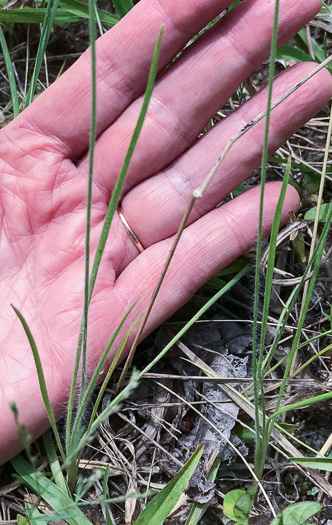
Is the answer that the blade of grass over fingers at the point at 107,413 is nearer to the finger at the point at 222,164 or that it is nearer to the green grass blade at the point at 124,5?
the finger at the point at 222,164

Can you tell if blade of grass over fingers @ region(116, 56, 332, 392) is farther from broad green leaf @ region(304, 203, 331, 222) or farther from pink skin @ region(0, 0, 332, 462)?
broad green leaf @ region(304, 203, 331, 222)

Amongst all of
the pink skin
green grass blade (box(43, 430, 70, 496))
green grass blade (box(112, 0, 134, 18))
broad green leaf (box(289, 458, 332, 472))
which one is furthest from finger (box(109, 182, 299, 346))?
green grass blade (box(112, 0, 134, 18))

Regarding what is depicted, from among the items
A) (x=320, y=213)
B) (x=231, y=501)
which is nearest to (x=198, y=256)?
(x=320, y=213)

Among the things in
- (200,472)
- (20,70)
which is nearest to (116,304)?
(200,472)

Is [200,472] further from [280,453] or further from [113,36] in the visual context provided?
[113,36]

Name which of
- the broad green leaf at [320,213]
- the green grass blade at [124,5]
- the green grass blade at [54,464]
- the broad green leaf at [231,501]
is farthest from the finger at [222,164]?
the broad green leaf at [231,501]

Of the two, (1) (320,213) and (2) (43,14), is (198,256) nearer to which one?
(1) (320,213)

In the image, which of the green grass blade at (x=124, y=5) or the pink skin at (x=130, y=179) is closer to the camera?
the pink skin at (x=130, y=179)
